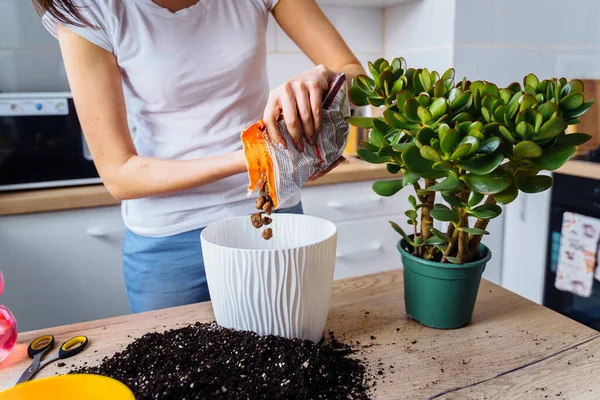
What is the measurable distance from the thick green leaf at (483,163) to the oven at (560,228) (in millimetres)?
1448

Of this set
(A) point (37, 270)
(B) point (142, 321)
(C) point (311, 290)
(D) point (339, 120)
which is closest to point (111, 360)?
(B) point (142, 321)

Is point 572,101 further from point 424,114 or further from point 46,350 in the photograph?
point 46,350

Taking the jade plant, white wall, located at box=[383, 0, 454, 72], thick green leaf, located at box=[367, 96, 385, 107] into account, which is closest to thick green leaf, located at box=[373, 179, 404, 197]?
the jade plant

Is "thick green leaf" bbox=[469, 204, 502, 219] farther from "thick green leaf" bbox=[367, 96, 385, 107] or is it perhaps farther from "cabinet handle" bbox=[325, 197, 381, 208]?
"cabinet handle" bbox=[325, 197, 381, 208]

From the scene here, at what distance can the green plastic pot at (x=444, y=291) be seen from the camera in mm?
659

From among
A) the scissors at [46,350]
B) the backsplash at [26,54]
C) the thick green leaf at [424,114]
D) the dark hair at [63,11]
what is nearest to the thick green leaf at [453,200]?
the thick green leaf at [424,114]

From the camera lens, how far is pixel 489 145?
513 mm

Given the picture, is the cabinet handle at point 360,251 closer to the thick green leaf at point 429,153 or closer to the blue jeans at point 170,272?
the blue jeans at point 170,272

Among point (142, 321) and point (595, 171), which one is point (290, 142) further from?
point (595, 171)

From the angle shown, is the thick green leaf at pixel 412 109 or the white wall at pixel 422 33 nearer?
the thick green leaf at pixel 412 109

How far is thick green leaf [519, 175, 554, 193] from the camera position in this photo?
0.58 meters

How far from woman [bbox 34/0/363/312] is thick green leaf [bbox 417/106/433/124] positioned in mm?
370

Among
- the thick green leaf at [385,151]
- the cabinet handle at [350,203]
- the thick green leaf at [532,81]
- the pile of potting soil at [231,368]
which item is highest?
the thick green leaf at [532,81]

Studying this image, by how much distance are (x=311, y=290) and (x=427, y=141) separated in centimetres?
22
